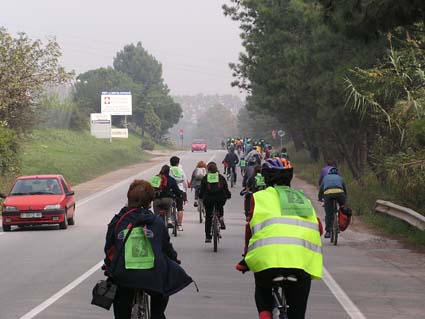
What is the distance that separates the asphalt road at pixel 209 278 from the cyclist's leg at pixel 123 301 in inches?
132

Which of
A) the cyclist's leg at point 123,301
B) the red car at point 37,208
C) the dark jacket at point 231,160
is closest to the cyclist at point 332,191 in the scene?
the red car at point 37,208

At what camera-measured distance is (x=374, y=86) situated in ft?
83.5

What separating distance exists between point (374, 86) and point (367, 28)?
10603 millimetres

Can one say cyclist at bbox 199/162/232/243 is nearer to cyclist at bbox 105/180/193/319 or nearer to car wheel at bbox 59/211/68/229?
car wheel at bbox 59/211/68/229

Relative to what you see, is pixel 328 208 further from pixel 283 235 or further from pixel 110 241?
pixel 283 235

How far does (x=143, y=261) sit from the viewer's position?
6.48 m

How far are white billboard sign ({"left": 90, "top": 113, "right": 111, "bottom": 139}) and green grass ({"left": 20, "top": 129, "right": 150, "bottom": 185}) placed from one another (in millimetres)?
653

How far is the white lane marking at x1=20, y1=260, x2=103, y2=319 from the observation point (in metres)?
10.2

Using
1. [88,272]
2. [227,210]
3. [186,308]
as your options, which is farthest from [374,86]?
[186,308]

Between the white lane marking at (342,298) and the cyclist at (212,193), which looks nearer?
the white lane marking at (342,298)

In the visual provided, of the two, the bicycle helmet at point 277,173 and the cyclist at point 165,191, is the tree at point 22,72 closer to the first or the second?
the cyclist at point 165,191

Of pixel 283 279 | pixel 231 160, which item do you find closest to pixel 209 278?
pixel 283 279

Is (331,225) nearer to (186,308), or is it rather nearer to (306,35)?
(186,308)

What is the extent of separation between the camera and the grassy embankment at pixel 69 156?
162 feet
